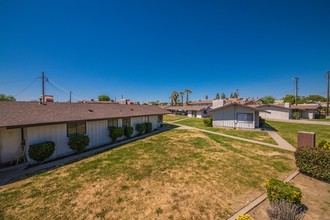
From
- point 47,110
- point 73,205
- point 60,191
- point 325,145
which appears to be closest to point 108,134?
point 47,110

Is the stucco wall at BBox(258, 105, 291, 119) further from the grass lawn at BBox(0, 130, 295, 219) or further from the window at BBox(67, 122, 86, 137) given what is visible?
the window at BBox(67, 122, 86, 137)

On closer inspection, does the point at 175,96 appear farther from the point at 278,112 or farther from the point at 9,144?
the point at 9,144

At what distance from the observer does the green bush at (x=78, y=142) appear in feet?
38.4

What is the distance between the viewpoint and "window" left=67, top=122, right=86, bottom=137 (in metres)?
12.0

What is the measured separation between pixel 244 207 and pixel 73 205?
6700 millimetres

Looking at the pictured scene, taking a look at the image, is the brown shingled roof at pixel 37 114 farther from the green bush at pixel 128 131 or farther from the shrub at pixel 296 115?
the shrub at pixel 296 115

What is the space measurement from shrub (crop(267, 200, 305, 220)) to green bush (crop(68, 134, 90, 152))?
1257 cm

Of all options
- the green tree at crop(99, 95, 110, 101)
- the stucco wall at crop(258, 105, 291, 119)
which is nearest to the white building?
the stucco wall at crop(258, 105, 291, 119)

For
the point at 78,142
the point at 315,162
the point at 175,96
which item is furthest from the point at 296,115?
the point at 175,96

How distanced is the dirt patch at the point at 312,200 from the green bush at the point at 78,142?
39.5ft

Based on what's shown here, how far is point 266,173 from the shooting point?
28.8 ft

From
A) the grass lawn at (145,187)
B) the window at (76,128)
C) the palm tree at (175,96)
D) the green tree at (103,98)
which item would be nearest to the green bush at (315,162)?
the grass lawn at (145,187)

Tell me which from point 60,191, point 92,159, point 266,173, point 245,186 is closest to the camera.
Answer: point 60,191

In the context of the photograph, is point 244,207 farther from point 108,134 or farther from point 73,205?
point 108,134
